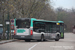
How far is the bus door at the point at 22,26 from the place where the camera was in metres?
24.9

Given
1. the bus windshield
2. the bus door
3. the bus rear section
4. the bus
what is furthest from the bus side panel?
the bus windshield

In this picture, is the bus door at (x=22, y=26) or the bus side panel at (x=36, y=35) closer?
the bus door at (x=22, y=26)

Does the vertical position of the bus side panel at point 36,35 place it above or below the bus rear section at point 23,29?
below

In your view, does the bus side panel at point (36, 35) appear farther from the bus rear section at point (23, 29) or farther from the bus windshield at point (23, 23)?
the bus windshield at point (23, 23)

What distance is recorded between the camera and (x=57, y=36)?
1141 inches

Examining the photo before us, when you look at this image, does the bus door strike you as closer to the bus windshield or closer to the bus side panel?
the bus windshield

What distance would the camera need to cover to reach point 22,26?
82.4ft

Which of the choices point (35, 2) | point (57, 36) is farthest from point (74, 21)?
point (57, 36)

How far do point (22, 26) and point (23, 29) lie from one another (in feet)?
1.36

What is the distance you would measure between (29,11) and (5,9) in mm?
14122

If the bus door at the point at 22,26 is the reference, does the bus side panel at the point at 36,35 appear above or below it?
below

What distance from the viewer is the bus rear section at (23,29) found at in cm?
2491

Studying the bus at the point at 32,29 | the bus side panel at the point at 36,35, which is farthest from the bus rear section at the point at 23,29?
the bus side panel at the point at 36,35

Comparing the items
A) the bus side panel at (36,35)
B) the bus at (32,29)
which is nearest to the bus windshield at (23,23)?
the bus at (32,29)
